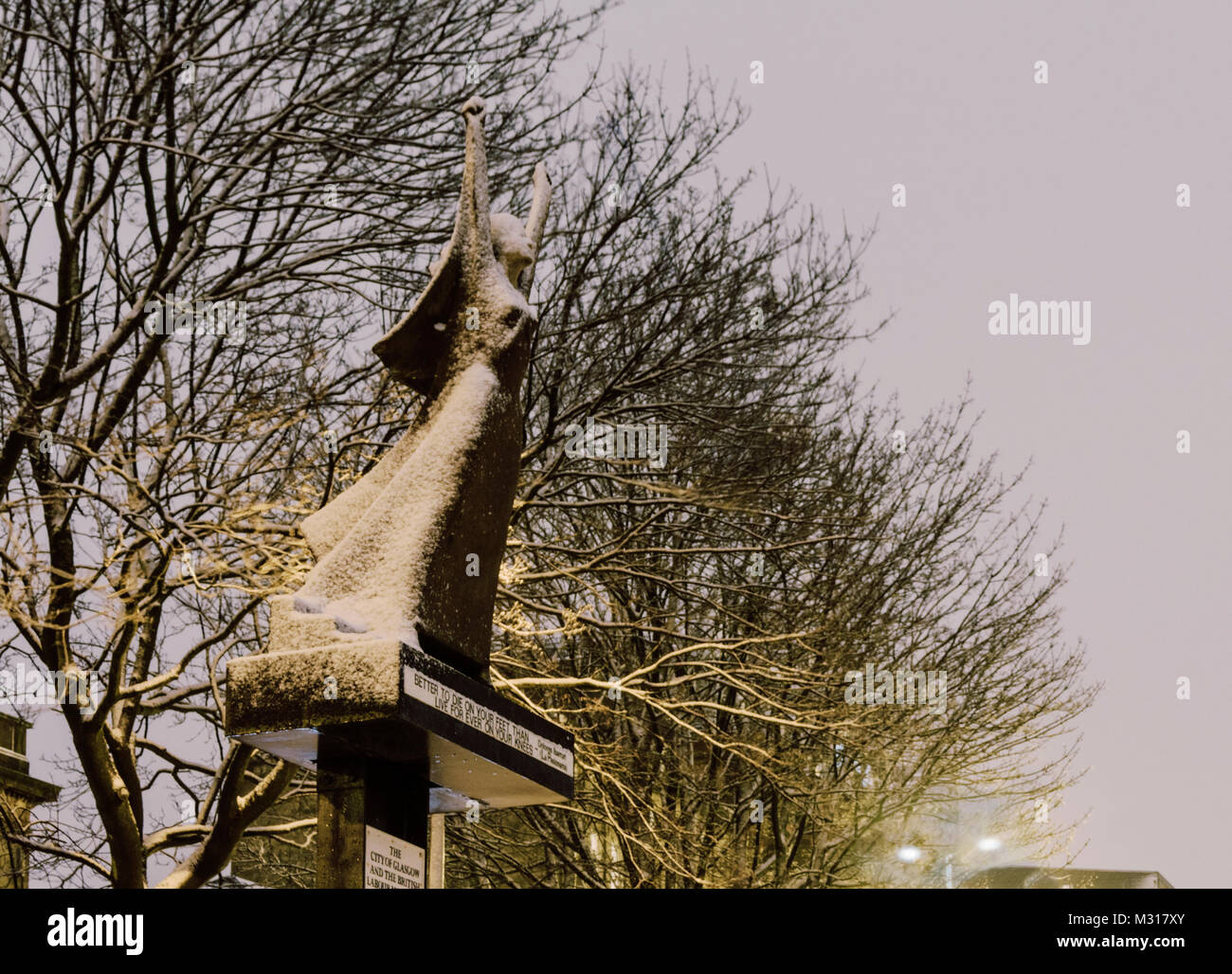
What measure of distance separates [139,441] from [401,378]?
5399mm

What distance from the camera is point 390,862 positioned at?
259 inches

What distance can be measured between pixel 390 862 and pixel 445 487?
1.55 m

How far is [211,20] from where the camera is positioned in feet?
39.0

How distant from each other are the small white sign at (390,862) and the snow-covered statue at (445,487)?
0.78 meters

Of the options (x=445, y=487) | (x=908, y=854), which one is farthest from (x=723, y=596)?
(x=445, y=487)

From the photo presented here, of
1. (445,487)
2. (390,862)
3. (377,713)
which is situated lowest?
(390,862)

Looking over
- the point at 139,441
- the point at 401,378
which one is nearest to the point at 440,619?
the point at 401,378

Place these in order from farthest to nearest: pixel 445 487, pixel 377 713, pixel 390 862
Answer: pixel 445 487 → pixel 390 862 → pixel 377 713

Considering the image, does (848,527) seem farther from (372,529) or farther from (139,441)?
(372,529)

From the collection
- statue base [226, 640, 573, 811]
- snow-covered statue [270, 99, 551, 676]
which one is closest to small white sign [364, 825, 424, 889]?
statue base [226, 640, 573, 811]

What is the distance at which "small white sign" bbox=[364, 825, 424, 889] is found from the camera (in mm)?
6422

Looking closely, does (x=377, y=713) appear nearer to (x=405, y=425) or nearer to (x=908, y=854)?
(x=405, y=425)

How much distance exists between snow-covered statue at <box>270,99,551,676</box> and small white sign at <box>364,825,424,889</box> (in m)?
0.78
